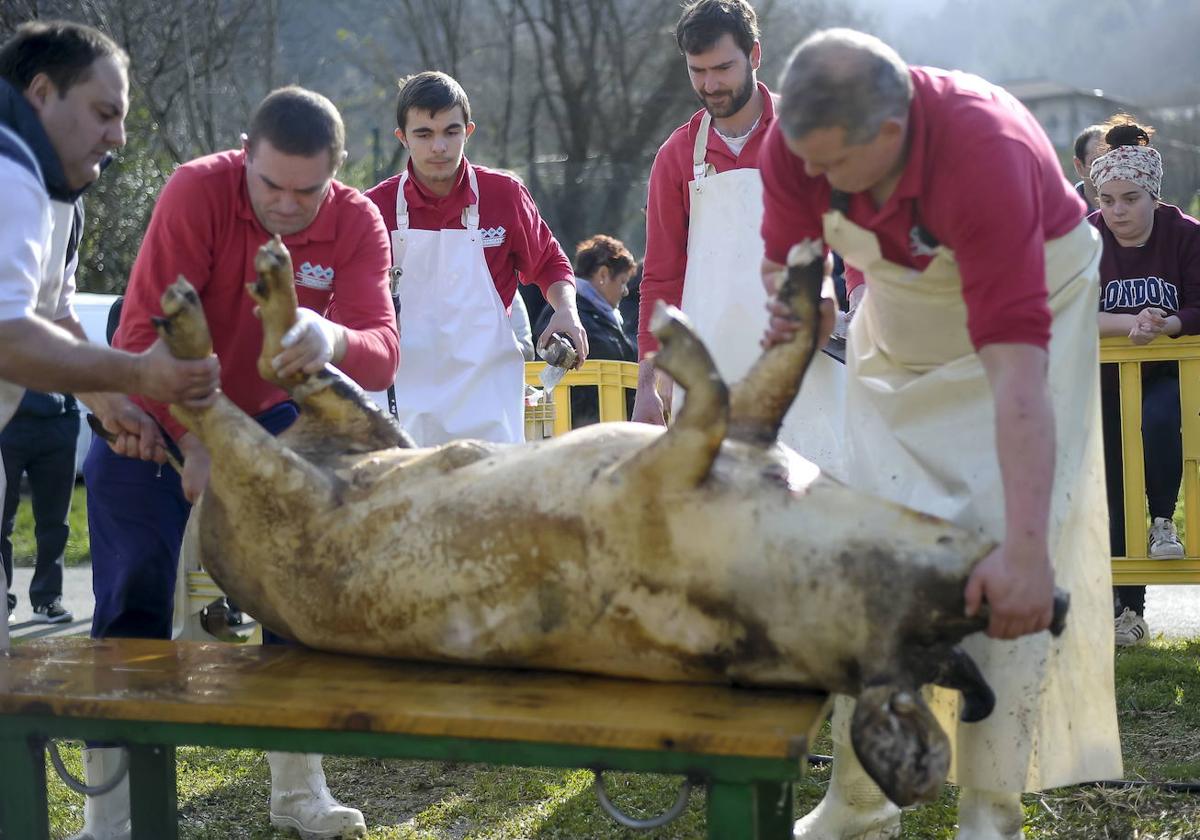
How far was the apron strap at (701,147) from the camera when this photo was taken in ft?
14.6

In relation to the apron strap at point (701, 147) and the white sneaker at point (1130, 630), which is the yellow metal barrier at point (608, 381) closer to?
the apron strap at point (701, 147)

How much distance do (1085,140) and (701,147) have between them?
324cm

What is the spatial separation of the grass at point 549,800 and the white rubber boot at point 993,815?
684 millimetres

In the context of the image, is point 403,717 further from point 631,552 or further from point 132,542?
point 132,542

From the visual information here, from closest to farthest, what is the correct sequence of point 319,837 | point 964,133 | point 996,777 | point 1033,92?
point 964,133, point 996,777, point 319,837, point 1033,92

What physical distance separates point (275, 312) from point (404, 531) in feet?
2.22

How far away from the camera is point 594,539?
281 centimetres

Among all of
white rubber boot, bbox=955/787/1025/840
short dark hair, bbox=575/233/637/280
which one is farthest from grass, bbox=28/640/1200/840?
short dark hair, bbox=575/233/637/280

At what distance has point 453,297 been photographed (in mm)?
4891

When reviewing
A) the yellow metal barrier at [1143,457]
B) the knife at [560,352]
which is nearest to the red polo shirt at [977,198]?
the knife at [560,352]

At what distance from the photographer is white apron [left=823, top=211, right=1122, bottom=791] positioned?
2.92 metres

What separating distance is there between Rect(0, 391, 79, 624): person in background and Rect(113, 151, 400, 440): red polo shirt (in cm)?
357

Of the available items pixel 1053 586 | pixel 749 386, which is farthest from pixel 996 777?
pixel 749 386

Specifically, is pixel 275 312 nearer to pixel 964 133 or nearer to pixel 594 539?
pixel 594 539
